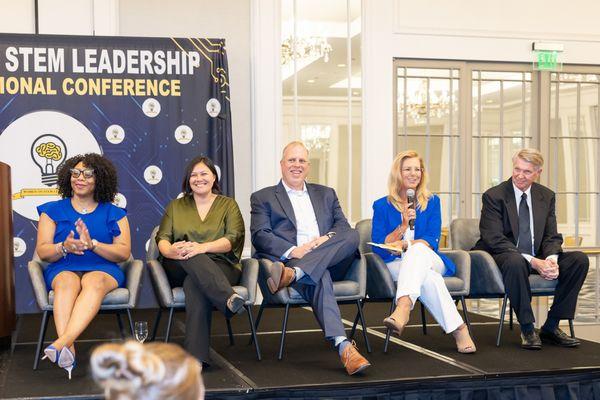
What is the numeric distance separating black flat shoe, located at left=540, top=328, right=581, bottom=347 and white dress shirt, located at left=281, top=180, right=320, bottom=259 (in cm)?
150

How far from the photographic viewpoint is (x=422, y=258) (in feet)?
14.3

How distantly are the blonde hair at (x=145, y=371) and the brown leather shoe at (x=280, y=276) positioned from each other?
3.03 m

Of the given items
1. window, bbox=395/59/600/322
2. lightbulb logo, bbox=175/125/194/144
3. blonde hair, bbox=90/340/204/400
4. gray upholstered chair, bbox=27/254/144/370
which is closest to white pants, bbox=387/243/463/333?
gray upholstered chair, bbox=27/254/144/370

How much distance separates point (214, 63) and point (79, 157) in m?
1.97

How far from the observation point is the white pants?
427cm

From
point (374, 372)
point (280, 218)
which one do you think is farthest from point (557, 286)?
point (280, 218)

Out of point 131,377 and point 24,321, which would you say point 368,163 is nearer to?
point 24,321

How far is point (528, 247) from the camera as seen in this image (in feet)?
15.9

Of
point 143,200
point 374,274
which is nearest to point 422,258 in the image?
point 374,274

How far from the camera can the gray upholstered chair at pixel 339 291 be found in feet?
13.7

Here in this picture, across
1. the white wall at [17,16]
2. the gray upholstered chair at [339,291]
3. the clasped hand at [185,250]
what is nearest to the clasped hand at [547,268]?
the gray upholstered chair at [339,291]

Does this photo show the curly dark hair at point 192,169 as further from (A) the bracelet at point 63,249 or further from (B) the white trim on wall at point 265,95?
(B) the white trim on wall at point 265,95

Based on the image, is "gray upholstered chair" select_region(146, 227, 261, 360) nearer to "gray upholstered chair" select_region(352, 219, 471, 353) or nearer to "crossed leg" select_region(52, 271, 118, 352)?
"crossed leg" select_region(52, 271, 118, 352)

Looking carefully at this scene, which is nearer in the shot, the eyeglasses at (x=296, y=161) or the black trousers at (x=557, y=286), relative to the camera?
the black trousers at (x=557, y=286)
